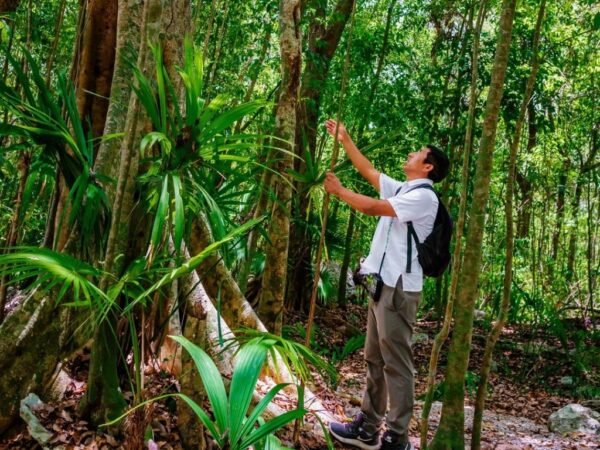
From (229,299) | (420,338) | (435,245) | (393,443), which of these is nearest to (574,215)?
(420,338)

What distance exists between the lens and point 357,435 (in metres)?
3.74

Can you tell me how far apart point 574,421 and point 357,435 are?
295cm

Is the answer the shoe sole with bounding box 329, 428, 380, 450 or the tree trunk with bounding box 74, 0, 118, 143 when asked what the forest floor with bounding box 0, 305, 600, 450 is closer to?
the shoe sole with bounding box 329, 428, 380, 450

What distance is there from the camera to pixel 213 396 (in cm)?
190

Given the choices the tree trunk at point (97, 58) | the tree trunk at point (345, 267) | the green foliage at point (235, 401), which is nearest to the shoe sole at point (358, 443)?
the green foliage at point (235, 401)

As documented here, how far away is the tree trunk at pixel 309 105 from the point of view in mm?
7254

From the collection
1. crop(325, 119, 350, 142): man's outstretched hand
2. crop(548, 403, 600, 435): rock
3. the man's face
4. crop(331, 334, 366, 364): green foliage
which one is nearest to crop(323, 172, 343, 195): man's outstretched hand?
crop(325, 119, 350, 142): man's outstretched hand

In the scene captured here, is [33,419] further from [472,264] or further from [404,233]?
[472,264]

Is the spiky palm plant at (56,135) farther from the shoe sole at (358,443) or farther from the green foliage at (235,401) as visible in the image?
the shoe sole at (358,443)

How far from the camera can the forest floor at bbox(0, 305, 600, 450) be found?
3.14 meters

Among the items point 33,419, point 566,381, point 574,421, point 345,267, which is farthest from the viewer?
point 345,267

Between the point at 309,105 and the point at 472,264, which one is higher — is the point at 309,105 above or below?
above

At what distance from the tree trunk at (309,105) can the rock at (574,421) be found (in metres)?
3.28

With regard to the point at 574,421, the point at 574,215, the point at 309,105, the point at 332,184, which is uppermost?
the point at 309,105
